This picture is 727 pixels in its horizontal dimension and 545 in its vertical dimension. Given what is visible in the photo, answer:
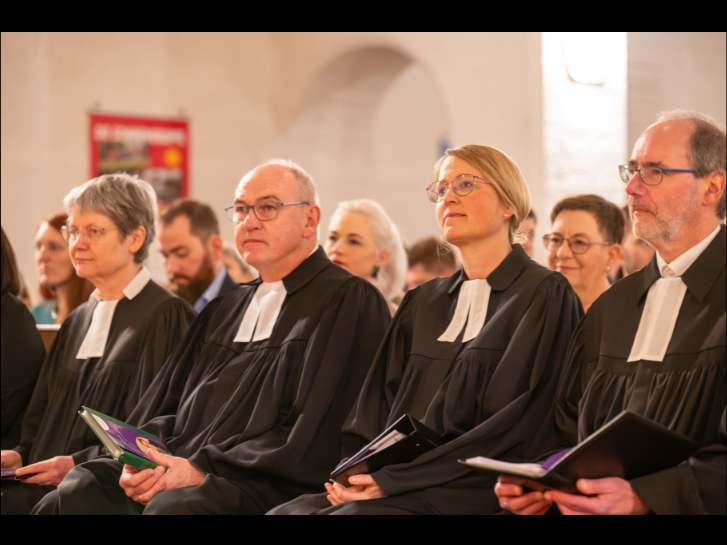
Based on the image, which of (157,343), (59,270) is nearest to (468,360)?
(157,343)

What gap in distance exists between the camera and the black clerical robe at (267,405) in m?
4.21

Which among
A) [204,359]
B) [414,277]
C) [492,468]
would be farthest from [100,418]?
[414,277]

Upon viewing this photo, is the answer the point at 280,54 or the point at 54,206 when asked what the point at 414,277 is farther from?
the point at 280,54

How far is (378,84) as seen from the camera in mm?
11750

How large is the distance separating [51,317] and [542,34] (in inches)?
165

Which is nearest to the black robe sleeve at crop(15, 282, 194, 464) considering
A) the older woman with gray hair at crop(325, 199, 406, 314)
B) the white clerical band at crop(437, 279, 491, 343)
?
the older woman with gray hair at crop(325, 199, 406, 314)

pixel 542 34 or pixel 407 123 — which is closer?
pixel 542 34

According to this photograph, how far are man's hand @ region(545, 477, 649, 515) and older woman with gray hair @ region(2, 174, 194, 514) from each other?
252 cm

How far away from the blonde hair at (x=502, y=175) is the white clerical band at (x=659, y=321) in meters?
0.71

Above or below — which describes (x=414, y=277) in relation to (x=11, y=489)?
above

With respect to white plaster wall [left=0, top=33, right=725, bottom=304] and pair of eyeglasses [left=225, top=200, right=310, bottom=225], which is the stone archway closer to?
white plaster wall [left=0, top=33, right=725, bottom=304]

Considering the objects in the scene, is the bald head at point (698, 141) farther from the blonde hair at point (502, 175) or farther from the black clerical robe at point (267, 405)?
the black clerical robe at point (267, 405)

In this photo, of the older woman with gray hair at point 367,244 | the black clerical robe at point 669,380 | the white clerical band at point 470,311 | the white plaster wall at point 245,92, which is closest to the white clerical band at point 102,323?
the older woman with gray hair at point 367,244

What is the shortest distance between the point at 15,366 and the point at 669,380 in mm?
3433
